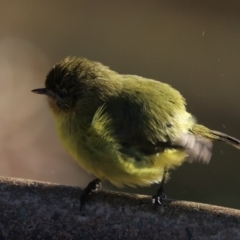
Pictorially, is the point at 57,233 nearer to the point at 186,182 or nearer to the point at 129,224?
the point at 129,224

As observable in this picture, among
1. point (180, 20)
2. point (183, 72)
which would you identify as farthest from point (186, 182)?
point (180, 20)

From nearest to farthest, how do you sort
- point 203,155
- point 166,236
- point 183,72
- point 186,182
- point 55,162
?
1. point 166,236
2. point 203,155
3. point 186,182
4. point 55,162
5. point 183,72

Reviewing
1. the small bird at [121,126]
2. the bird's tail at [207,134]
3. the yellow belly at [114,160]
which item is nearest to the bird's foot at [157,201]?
the small bird at [121,126]

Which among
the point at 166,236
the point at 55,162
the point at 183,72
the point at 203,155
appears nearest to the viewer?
the point at 166,236

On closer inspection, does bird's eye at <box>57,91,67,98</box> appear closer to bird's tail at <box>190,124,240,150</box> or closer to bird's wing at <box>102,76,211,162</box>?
bird's wing at <box>102,76,211,162</box>

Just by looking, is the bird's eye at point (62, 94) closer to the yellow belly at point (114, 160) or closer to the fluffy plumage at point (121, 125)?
the fluffy plumage at point (121, 125)

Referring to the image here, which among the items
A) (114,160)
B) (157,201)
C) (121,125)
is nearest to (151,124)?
(121,125)

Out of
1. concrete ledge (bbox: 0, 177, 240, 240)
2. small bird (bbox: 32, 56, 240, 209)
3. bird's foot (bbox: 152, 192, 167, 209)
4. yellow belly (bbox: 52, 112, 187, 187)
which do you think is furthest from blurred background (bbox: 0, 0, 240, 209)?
concrete ledge (bbox: 0, 177, 240, 240)
